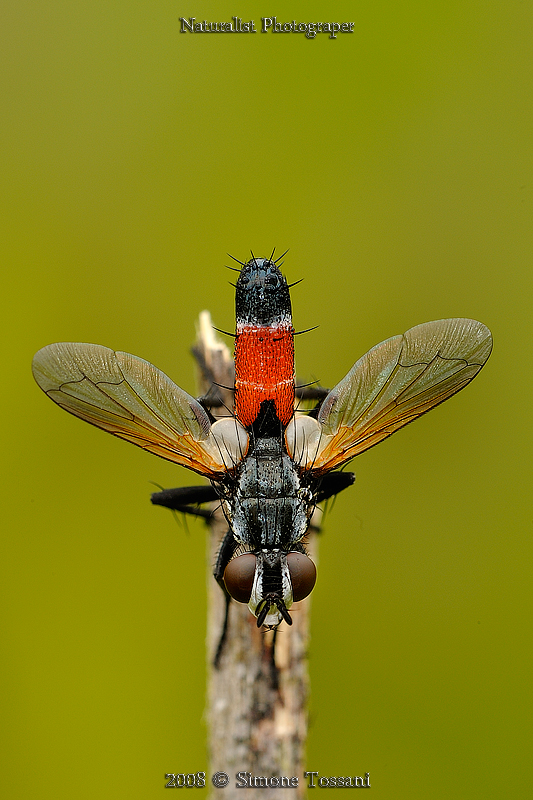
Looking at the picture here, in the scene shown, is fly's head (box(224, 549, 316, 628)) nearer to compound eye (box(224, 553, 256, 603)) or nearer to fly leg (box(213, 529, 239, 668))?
compound eye (box(224, 553, 256, 603))

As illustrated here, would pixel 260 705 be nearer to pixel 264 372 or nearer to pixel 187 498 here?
pixel 187 498

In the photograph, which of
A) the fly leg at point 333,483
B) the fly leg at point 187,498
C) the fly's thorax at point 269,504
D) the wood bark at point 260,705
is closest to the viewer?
the fly's thorax at point 269,504

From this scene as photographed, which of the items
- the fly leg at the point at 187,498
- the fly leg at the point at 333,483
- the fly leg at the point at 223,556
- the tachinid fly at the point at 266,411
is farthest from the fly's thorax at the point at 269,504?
the fly leg at the point at 187,498

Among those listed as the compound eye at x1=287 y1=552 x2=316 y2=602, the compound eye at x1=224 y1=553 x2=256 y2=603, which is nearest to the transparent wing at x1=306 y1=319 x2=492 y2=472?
the compound eye at x1=287 y1=552 x2=316 y2=602

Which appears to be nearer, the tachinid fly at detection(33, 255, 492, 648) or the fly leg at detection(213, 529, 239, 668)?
the tachinid fly at detection(33, 255, 492, 648)

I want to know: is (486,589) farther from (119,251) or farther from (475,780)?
(119,251)

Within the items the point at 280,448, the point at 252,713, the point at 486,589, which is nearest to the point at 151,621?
the point at 252,713

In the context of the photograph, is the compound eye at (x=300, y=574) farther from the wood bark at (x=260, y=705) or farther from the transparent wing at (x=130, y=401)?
the transparent wing at (x=130, y=401)

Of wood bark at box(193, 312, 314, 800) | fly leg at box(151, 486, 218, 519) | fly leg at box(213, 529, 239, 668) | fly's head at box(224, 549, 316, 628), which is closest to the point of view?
fly's head at box(224, 549, 316, 628)
